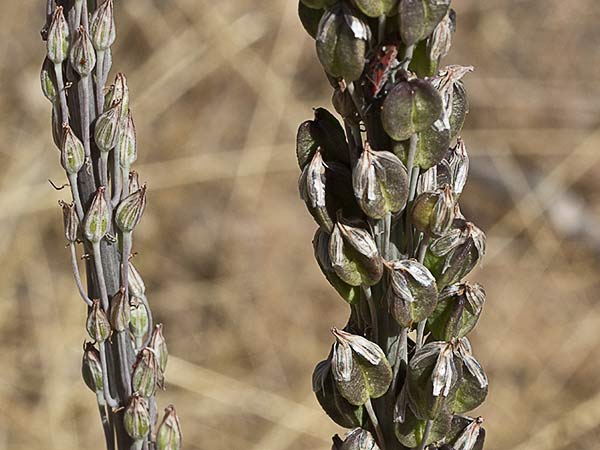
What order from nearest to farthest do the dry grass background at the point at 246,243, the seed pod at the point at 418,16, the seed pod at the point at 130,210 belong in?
the seed pod at the point at 418,16 < the seed pod at the point at 130,210 < the dry grass background at the point at 246,243

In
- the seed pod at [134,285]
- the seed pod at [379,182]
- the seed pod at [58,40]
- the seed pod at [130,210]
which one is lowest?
the seed pod at [379,182]

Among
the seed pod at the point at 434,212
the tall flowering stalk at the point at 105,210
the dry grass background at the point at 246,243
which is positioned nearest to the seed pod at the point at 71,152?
the tall flowering stalk at the point at 105,210

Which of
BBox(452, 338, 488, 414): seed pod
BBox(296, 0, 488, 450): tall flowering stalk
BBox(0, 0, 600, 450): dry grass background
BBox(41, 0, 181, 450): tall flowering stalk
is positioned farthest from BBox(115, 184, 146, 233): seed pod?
BBox(0, 0, 600, 450): dry grass background

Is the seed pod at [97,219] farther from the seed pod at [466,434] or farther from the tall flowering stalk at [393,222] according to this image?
the seed pod at [466,434]

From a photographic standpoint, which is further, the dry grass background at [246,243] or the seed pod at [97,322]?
the dry grass background at [246,243]

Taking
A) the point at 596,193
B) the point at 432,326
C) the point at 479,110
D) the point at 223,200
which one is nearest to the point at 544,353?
the point at 596,193

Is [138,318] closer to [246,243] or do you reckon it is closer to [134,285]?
[134,285]

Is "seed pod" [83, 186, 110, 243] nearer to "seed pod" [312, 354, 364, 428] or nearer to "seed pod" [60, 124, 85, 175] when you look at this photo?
"seed pod" [60, 124, 85, 175]
